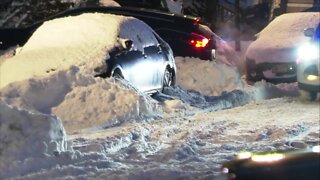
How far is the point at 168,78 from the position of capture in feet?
43.9

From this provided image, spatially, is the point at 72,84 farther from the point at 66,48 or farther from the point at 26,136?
the point at 26,136

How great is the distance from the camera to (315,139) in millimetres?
8547

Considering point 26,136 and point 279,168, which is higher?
point 279,168

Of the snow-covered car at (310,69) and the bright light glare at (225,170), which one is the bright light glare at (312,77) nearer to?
the snow-covered car at (310,69)

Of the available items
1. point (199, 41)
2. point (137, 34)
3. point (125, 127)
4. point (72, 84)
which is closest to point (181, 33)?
point (199, 41)

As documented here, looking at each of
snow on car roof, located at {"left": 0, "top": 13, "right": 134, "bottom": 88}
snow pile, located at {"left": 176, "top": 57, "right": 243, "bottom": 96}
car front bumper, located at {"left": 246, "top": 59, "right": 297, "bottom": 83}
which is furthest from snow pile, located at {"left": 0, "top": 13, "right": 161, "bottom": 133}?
car front bumper, located at {"left": 246, "top": 59, "right": 297, "bottom": 83}

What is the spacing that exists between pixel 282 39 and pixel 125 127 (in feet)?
24.2

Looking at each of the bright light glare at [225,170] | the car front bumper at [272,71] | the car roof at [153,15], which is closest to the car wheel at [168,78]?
the car roof at [153,15]

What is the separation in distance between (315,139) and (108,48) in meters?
3.72

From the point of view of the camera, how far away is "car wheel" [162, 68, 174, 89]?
12980 millimetres

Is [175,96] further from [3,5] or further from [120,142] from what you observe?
[3,5]

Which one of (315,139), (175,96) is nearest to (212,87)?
(175,96)

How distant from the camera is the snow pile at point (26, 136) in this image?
696 cm

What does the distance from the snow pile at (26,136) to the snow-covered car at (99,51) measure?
2799 millimetres
